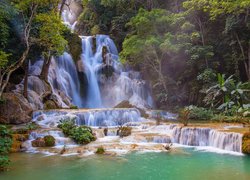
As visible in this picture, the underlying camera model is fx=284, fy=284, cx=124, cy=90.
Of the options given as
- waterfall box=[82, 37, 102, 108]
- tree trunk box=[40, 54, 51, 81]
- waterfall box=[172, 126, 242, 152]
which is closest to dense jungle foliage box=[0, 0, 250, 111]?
tree trunk box=[40, 54, 51, 81]

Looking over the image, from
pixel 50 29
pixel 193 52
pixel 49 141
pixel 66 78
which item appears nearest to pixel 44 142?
pixel 49 141

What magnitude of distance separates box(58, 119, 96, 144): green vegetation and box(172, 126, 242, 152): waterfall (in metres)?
4.02

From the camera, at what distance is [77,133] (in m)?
13.4

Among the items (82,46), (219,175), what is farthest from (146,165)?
(82,46)

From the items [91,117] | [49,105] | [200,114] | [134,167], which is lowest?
[134,167]

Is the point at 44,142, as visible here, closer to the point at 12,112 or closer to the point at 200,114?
the point at 12,112

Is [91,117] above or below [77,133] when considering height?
above

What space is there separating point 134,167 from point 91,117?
328 inches

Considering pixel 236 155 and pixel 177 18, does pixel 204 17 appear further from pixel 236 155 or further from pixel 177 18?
pixel 236 155

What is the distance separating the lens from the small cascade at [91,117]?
1627cm

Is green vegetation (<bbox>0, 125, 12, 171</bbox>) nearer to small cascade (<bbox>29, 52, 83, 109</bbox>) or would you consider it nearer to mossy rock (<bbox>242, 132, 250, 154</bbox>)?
mossy rock (<bbox>242, 132, 250, 154</bbox>)

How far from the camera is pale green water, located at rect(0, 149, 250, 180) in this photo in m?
8.50

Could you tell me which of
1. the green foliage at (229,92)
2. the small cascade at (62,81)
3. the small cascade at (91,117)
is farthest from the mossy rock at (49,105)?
the green foliage at (229,92)

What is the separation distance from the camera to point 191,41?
76.9 ft
